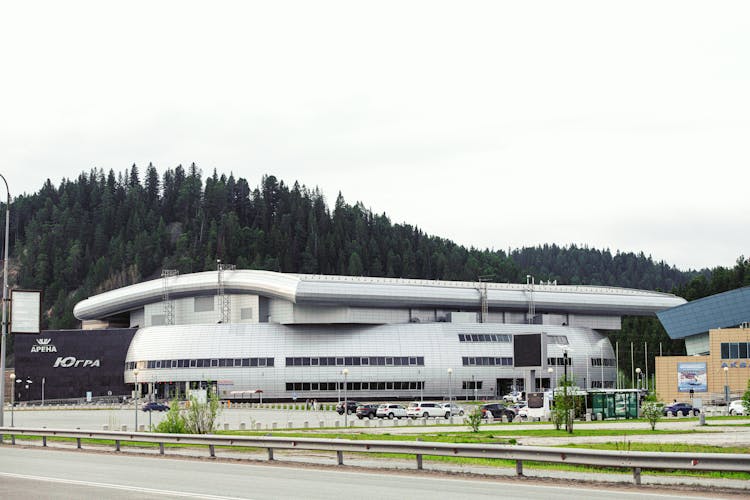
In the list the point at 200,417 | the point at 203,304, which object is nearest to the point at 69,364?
the point at 203,304

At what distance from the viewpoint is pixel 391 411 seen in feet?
291

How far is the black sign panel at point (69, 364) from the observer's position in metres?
148

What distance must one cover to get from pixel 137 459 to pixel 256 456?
426cm

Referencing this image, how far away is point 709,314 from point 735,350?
6825mm

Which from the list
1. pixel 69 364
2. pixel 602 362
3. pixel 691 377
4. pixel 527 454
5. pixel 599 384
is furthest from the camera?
pixel 602 362

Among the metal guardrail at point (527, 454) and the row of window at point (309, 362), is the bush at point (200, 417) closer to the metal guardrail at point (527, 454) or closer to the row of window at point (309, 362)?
the metal guardrail at point (527, 454)

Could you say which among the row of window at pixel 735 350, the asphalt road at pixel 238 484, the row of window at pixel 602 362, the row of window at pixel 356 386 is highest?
the row of window at pixel 735 350

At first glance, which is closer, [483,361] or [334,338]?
[334,338]

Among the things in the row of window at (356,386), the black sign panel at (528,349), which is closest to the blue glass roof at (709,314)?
the black sign panel at (528,349)

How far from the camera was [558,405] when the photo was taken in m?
52.7

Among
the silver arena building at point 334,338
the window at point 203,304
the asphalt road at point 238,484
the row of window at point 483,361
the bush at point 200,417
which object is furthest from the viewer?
the window at point 203,304

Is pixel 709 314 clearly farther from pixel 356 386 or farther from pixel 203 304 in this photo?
pixel 203 304

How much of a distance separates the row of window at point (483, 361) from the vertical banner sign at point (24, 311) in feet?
322

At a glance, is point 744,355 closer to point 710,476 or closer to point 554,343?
point 554,343
